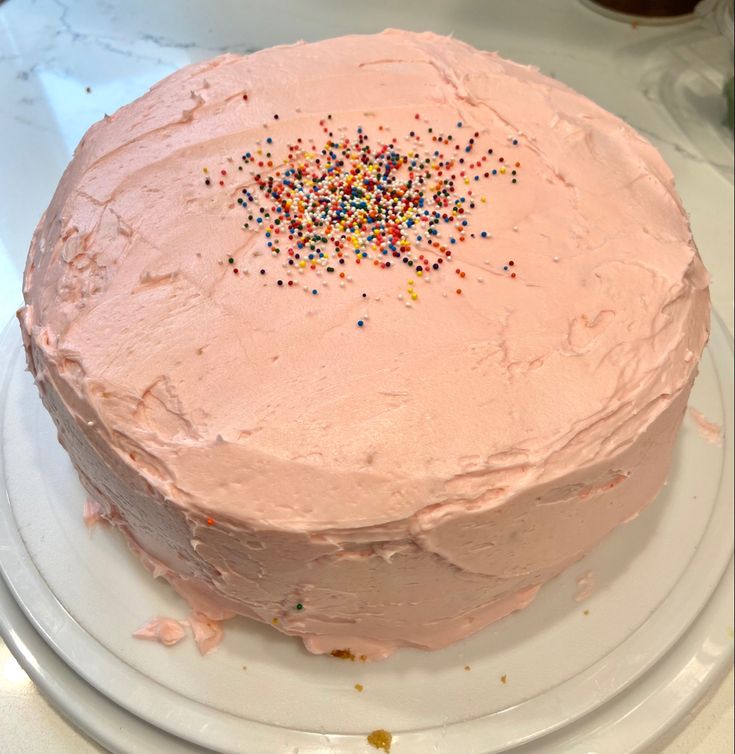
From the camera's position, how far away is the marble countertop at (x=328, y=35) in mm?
1981

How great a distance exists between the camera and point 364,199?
3.76 ft

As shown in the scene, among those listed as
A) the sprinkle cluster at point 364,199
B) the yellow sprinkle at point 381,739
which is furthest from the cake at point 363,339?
the yellow sprinkle at point 381,739

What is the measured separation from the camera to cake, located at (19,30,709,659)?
2.99 feet

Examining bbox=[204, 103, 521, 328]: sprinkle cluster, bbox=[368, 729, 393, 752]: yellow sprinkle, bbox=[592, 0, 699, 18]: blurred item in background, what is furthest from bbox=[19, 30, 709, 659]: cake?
bbox=[592, 0, 699, 18]: blurred item in background

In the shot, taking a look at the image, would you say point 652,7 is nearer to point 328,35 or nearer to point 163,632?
point 328,35

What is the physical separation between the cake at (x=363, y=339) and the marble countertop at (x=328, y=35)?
0.80m

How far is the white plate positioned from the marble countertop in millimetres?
747

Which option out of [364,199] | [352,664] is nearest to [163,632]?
[352,664]

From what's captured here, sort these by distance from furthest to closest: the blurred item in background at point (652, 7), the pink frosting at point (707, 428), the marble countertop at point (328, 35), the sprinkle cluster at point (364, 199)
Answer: the blurred item in background at point (652, 7) → the marble countertop at point (328, 35) → the pink frosting at point (707, 428) → the sprinkle cluster at point (364, 199)

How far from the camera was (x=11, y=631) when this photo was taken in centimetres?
120

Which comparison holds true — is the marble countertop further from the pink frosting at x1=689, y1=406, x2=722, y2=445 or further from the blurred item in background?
the pink frosting at x1=689, y1=406, x2=722, y2=445

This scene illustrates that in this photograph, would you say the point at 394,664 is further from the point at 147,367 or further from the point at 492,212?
the point at 492,212

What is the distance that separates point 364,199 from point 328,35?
1424 millimetres

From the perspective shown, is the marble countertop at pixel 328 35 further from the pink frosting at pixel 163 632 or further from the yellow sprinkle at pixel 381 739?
the yellow sprinkle at pixel 381 739
